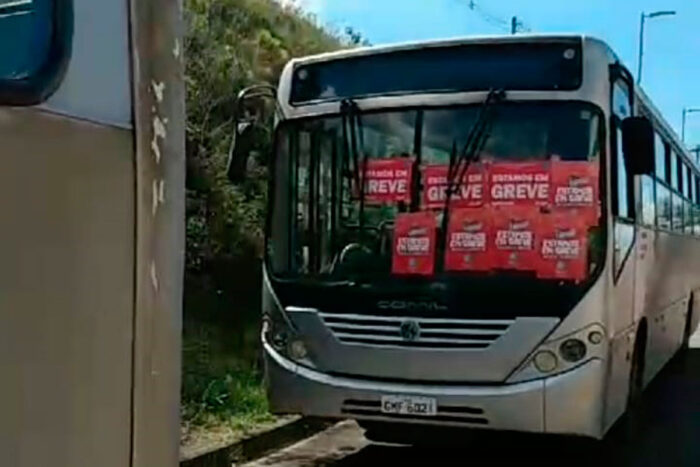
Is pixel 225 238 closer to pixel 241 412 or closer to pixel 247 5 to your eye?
pixel 241 412

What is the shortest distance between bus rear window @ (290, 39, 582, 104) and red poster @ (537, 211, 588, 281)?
863 millimetres

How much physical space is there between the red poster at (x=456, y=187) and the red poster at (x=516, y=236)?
0.57ft

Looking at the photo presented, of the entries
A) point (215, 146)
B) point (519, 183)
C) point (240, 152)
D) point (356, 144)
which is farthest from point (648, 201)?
point (215, 146)

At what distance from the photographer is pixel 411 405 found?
23.0ft

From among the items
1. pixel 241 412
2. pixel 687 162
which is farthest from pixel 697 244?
pixel 241 412

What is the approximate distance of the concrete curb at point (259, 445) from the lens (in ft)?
25.1

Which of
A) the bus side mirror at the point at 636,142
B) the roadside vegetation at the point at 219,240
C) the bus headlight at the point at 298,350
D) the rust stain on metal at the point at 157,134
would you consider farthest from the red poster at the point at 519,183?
the rust stain on metal at the point at 157,134

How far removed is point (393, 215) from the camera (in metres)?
7.34

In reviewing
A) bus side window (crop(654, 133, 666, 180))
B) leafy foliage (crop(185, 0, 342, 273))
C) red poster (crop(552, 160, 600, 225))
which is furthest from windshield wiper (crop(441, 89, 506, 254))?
leafy foliage (crop(185, 0, 342, 273))

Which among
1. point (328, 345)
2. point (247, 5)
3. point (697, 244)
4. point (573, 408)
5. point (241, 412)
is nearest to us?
point (573, 408)

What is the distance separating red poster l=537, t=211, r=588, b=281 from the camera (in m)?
6.95

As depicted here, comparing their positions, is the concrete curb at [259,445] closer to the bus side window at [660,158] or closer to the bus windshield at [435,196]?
the bus windshield at [435,196]

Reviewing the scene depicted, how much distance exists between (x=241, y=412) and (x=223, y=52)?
8881 mm

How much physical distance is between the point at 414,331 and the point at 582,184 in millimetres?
1452
